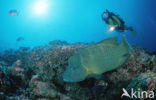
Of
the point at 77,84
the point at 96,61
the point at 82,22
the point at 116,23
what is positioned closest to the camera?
the point at 96,61

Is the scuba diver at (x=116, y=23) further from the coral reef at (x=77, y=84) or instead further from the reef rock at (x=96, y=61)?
the reef rock at (x=96, y=61)

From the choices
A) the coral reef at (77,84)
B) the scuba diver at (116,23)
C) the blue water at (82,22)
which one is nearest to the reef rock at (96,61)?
the coral reef at (77,84)

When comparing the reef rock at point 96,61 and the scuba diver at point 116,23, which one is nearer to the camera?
the reef rock at point 96,61

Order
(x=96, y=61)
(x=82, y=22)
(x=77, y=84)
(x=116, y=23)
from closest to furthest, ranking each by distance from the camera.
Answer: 1. (x=96, y=61)
2. (x=77, y=84)
3. (x=116, y=23)
4. (x=82, y=22)

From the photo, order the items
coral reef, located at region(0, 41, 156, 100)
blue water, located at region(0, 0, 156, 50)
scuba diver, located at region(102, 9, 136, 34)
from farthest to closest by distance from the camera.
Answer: blue water, located at region(0, 0, 156, 50) < scuba diver, located at region(102, 9, 136, 34) < coral reef, located at region(0, 41, 156, 100)

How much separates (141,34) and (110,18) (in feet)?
248

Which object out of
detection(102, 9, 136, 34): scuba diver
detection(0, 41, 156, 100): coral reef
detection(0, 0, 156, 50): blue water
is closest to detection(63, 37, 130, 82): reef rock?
detection(0, 41, 156, 100): coral reef

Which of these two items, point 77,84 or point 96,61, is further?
point 77,84

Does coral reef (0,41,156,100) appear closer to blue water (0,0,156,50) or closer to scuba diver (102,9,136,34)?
scuba diver (102,9,136,34)

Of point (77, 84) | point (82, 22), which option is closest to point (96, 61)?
point (77, 84)

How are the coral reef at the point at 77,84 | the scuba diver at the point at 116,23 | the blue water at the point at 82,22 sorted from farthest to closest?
1. the blue water at the point at 82,22
2. the scuba diver at the point at 116,23
3. the coral reef at the point at 77,84

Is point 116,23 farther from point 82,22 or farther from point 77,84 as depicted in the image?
point 82,22

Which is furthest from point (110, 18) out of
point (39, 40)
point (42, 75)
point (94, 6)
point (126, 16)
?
point (39, 40)

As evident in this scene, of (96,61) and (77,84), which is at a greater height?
(96,61)
